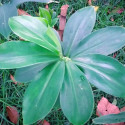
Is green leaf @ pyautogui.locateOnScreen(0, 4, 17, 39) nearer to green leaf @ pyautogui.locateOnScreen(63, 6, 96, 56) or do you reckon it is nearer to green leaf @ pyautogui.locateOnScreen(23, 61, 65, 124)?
green leaf @ pyautogui.locateOnScreen(63, 6, 96, 56)

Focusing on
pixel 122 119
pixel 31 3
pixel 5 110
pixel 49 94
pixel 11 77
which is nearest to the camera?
pixel 49 94

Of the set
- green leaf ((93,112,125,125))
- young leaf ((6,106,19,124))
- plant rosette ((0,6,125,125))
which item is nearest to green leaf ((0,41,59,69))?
plant rosette ((0,6,125,125))

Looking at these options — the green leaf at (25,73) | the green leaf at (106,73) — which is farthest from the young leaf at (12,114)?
the green leaf at (106,73)

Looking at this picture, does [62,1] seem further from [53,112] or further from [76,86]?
[76,86]

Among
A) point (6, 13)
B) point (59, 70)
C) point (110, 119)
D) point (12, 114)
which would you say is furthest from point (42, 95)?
point (6, 13)

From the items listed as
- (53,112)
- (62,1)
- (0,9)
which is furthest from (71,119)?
(62,1)

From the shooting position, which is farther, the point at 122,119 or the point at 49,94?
the point at 122,119
